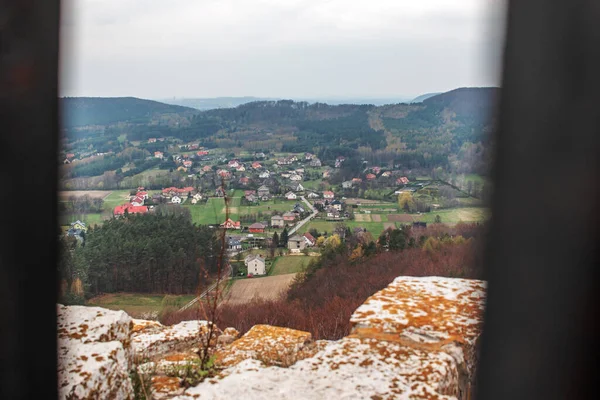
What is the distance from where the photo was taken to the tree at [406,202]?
15.0m

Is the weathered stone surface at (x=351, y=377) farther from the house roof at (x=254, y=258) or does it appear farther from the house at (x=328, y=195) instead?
the house at (x=328, y=195)

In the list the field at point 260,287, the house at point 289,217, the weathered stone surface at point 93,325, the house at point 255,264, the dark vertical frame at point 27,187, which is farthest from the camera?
the house at point 289,217

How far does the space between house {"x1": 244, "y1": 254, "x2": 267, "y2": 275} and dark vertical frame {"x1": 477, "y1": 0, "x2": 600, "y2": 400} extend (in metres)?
9.18

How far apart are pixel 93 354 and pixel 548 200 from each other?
1955 mm

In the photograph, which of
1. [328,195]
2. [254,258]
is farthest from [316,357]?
[328,195]

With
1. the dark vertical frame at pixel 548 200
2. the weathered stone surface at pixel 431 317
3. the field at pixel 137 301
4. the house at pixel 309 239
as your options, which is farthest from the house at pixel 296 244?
the dark vertical frame at pixel 548 200

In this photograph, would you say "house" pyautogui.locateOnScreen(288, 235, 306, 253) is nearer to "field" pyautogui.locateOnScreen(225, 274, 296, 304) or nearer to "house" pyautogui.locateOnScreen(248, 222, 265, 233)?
"house" pyautogui.locateOnScreen(248, 222, 265, 233)

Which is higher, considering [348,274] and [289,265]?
[348,274]

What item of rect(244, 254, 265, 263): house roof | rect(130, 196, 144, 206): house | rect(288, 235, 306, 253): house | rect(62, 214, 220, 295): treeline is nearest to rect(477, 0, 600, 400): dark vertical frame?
rect(62, 214, 220, 295): treeline

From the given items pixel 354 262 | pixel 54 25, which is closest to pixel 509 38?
pixel 54 25

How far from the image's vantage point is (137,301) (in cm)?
904

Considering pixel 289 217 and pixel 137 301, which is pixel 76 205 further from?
pixel 289 217

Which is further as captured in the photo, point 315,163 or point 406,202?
Result: point 315,163

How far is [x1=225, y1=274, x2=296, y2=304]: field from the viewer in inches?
277
